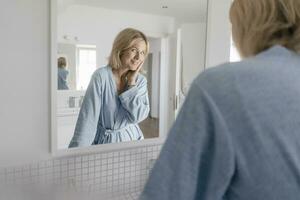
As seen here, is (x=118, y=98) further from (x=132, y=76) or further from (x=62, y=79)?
(x=62, y=79)

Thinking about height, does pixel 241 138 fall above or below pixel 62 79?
below

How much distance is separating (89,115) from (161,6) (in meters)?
0.58

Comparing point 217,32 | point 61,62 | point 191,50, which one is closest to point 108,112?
point 61,62

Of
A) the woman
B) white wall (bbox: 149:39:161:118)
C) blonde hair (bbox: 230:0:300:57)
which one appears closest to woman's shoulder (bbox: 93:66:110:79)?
the woman

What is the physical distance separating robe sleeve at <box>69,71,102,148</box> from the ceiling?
28 cm

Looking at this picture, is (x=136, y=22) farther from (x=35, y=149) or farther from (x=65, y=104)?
(x=35, y=149)

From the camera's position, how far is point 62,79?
1.14 meters

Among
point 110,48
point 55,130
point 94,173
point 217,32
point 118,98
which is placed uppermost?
point 217,32

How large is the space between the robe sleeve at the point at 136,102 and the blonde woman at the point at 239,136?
744 mm

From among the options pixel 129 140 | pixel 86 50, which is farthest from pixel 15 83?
pixel 129 140

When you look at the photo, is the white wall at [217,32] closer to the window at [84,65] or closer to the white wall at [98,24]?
the white wall at [98,24]

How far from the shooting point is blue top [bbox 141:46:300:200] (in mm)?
544

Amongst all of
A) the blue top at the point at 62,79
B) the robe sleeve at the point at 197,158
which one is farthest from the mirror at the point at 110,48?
the robe sleeve at the point at 197,158

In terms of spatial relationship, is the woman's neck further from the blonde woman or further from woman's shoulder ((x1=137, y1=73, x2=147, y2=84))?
the blonde woman
